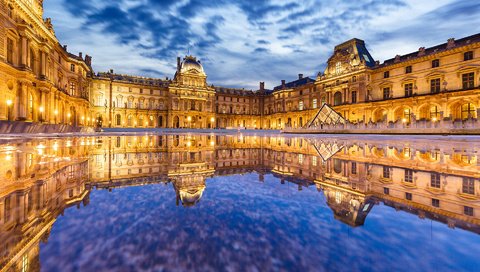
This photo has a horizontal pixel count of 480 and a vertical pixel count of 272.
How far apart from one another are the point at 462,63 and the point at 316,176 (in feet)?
117

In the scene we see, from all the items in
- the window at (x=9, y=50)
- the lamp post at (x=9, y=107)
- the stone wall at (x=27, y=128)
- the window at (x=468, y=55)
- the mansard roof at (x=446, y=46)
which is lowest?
the stone wall at (x=27, y=128)

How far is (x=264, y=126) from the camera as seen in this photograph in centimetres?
6944

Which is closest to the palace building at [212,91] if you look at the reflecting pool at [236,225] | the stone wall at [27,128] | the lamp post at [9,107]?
the lamp post at [9,107]

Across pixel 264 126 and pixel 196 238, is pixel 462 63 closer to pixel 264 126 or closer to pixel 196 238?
pixel 196 238

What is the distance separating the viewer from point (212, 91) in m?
60.5

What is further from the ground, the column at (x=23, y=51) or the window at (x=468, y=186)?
the column at (x=23, y=51)

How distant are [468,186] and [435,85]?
36760 millimetres

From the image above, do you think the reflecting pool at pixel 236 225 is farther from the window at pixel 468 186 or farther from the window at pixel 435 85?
the window at pixel 435 85

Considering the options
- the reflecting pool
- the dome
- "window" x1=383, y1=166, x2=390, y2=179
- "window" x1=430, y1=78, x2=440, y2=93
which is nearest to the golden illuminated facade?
the reflecting pool

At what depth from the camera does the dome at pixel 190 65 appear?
5716cm

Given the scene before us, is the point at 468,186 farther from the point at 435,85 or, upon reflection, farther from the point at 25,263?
the point at 435,85

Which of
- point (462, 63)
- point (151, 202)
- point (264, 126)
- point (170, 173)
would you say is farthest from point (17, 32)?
point (264, 126)

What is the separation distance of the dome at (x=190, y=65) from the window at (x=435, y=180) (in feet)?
188

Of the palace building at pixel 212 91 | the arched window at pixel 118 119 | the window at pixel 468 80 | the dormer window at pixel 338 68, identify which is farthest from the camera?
the arched window at pixel 118 119
